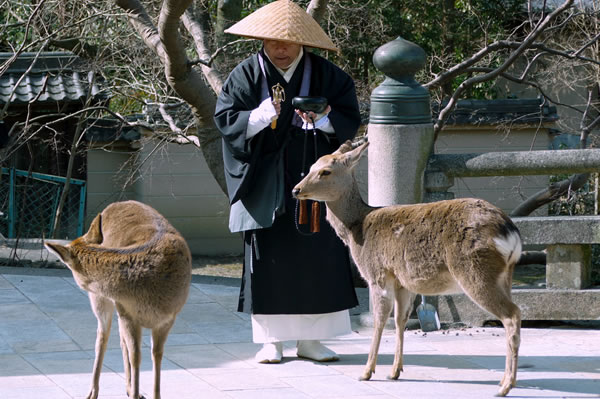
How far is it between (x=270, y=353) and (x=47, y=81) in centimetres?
675

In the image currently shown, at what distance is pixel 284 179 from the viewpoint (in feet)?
20.4

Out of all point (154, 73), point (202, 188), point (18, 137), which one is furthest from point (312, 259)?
point (202, 188)

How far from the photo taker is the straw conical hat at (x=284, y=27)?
5.96m

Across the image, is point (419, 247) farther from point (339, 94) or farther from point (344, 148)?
point (339, 94)

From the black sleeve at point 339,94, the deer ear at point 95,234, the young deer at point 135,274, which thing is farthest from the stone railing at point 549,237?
the deer ear at point 95,234

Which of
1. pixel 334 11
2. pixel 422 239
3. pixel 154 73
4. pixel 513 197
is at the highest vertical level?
pixel 334 11

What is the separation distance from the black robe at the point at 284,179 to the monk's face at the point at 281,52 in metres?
0.06

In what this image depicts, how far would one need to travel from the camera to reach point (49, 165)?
12.5 meters

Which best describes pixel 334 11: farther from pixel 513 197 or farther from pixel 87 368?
pixel 87 368

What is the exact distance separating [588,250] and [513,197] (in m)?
5.95

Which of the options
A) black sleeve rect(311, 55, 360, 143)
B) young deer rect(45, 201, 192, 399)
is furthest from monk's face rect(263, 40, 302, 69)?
young deer rect(45, 201, 192, 399)

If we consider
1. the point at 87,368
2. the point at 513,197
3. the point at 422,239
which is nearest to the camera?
the point at 422,239

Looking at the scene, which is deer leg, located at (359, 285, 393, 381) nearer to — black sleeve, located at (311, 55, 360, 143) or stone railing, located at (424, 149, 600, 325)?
black sleeve, located at (311, 55, 360, 143)

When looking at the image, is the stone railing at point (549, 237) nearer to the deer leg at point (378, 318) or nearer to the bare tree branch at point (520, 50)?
the bare tree branch at point (520, 50)
